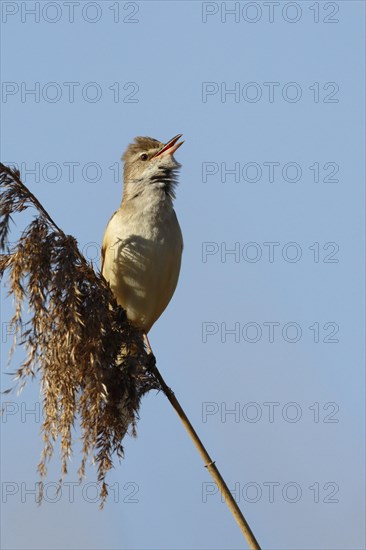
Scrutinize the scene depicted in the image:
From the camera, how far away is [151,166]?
551cm

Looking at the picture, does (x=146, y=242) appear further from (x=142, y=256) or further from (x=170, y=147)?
(x=170, y=147)

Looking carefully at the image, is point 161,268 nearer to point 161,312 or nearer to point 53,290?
point 161,312

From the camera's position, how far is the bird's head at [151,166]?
5.39 metres

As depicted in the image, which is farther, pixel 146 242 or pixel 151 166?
pixel 151 166

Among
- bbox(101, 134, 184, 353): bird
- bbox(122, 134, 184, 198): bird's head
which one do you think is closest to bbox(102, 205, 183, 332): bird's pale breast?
bbox(101, 134, 184, 353): bird

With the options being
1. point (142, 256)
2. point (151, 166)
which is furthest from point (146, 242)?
point (151, 166)

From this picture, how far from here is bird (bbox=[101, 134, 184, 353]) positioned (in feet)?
16.4

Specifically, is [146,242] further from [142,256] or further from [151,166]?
[151,166]

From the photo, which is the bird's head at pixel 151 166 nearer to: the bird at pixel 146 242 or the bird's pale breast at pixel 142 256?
the bird at pixel 146 242

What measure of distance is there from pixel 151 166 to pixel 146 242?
0.73 metres

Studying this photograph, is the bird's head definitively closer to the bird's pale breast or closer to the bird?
the bird

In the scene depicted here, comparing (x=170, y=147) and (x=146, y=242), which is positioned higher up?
(x=170, y=147)

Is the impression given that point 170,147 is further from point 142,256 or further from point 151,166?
point 142,256

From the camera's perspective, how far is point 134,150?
5785mm
